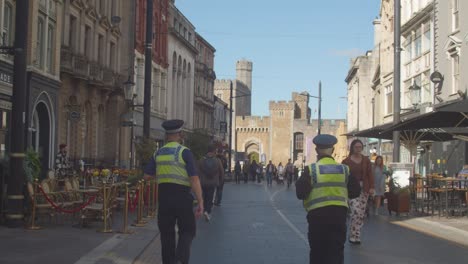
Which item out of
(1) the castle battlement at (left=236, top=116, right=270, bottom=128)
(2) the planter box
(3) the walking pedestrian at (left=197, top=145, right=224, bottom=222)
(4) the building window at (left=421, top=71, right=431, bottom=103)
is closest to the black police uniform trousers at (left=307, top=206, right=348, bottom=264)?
(3) the walking pedestrian at (left=197, top=145, right=224, bottom=222)

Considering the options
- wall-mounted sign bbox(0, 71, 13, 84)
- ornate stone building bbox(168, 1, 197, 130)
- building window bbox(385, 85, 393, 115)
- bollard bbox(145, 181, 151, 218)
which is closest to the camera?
bollard bbox(145, 181, 151, 218)

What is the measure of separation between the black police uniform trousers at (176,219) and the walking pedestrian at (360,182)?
4943 millimetres

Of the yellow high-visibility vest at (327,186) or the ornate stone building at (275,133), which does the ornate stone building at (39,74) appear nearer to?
the yellow high-visibility vest at (327,186)

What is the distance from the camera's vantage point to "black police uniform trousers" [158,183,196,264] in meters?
7.96

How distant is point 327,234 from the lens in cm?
723

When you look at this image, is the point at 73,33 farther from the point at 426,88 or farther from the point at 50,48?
the point at 426,88

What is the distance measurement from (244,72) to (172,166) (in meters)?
124

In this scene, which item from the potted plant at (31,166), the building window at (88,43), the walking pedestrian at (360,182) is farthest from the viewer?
the building window at (88,43)

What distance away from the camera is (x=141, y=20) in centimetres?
4156

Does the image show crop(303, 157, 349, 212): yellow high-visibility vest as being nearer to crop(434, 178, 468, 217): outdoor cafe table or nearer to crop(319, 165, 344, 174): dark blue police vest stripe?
crop(319, 165, 344, 174): dark blue police vest stripe

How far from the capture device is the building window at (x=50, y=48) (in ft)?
78.9

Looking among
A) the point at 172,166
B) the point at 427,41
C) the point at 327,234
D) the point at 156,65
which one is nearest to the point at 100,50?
the point at 156,65

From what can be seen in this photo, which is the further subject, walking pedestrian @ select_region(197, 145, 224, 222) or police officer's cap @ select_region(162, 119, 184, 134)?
walking pedestrian @ select_region(197, 145, 224, 222)

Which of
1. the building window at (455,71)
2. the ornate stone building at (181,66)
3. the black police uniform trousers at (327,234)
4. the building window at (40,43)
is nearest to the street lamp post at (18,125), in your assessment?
the black police uniform trousers at (327,234)
